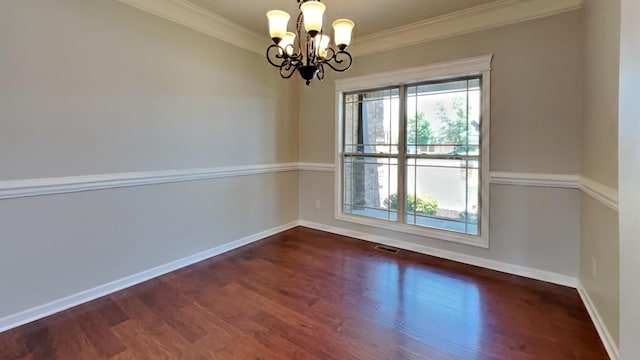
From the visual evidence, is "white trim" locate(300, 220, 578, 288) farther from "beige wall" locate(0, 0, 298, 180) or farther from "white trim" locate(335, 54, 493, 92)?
"white trim" locate(335, 54, 493, 92)

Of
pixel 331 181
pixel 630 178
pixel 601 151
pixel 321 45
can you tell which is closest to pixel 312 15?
pixel 321 45

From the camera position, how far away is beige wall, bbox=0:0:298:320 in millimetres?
2002

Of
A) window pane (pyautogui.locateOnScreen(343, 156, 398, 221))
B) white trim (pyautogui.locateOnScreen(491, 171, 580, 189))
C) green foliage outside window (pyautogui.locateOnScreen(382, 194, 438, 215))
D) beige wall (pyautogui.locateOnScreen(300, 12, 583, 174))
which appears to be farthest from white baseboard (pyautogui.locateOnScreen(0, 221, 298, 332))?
beige wall (pyautogui.locateOnScreen(300, 12, 583, 174))

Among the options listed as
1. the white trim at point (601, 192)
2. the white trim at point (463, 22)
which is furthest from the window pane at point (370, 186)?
the white trim at point (601, 192)

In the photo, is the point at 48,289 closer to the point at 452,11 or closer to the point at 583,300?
the point at 583,300

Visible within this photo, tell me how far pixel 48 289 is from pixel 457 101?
13.1ft

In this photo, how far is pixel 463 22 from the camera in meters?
3.02

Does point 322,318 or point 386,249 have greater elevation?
point 386,249

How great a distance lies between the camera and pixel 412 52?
3381 mm

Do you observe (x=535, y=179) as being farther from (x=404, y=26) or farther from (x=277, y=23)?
(x=277, y=23)

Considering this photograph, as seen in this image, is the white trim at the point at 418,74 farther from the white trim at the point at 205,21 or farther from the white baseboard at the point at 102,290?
the white baseboard at the point at 102,290

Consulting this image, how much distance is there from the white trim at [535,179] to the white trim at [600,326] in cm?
86

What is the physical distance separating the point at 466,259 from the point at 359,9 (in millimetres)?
2833

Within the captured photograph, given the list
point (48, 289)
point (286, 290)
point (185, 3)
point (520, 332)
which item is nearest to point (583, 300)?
point (520, 332)
